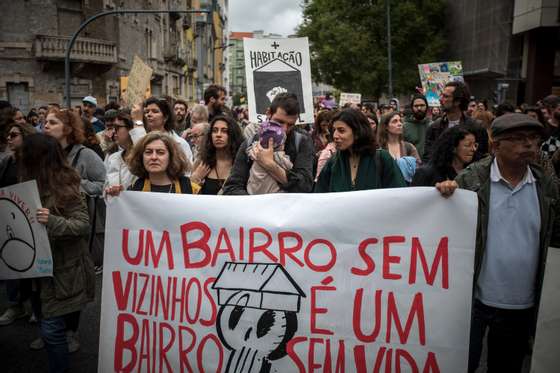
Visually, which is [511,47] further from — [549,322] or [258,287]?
[258,287]

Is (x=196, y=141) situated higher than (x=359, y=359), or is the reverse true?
(x=196, y=141)

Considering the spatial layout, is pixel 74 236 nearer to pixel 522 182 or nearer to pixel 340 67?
pixel 522 182

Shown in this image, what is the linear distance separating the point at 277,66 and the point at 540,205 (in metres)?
3.58

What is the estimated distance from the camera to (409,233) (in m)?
2.90

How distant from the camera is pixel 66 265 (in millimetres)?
3445

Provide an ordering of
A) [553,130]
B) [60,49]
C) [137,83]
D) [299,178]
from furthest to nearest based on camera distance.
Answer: [60,49], [137,83], [553,130], [299,178]

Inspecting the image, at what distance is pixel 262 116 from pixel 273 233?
266 centimetres

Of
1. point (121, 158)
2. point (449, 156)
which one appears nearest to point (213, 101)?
point (121, 158)

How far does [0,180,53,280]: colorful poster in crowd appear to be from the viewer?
333cm

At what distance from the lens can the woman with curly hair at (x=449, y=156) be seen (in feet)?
11.9

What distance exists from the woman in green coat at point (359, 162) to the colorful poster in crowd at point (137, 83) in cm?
653

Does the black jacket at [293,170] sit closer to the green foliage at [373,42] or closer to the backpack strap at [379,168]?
the backpack strap at [379,168]

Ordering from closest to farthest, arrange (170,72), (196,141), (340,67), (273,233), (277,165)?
1. (273,233)
2. (277,165)
3. (196,141)
4. (340,67)
5. (170,72)

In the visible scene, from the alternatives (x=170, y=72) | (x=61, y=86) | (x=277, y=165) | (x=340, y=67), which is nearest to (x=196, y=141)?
(x=277, y=165)
